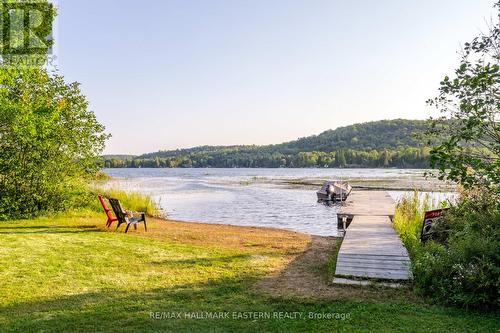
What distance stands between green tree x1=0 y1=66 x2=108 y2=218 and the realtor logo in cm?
78

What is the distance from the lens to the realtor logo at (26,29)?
43.0 feet

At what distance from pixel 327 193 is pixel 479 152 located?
27.2m

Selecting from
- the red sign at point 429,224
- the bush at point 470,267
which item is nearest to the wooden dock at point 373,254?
the bush at point 470,267

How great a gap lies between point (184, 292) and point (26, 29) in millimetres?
12363

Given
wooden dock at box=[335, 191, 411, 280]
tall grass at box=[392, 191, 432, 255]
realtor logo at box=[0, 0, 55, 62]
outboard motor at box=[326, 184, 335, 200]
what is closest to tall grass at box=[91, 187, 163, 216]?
realtor logo at box=[0, 0, 55, 62]

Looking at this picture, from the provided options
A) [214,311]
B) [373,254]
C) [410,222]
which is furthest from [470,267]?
[410,222]

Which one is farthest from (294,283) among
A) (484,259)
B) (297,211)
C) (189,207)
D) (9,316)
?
(189,207)

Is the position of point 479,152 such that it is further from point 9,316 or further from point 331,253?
point 9,316

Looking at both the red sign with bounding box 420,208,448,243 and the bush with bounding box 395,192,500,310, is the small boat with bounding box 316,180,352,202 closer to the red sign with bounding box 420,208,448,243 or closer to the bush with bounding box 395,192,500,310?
the red sign with bounding box 420,208,448,243

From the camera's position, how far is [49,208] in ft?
50.9

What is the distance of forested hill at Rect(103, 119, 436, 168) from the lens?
108m

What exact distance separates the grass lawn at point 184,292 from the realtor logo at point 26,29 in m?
6.50

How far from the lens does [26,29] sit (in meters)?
14.5

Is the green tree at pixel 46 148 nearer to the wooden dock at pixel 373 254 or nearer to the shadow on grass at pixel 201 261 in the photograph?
the shadow on grass at pixel 201 261
